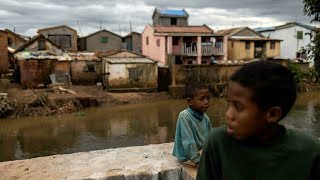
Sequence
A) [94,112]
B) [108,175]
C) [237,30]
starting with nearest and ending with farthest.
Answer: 1. [108,175]
2. [94,112]
3. [237,30]

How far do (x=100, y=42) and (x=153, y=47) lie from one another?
31.2ft

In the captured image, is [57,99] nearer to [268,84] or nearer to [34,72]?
[34,72]

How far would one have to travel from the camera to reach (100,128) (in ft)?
49.3

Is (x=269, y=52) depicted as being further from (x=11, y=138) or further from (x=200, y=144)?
(x=200, y=144)

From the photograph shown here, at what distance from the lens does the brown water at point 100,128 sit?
12359 mm

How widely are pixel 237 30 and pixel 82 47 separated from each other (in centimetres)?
1545

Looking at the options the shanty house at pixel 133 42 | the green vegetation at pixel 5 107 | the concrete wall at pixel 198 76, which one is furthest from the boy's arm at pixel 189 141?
the shanty house at pixel 133 42

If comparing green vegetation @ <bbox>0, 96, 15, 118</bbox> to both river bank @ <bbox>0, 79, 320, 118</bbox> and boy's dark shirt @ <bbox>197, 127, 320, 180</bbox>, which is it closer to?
river bank @ <bbox>0, 79, 320, 118</bbox>

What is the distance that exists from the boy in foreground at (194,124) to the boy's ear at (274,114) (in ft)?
5.37

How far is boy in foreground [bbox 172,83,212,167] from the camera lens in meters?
2.77

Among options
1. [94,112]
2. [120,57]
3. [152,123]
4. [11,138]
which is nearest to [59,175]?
[11,138]

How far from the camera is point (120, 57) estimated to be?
2475cm

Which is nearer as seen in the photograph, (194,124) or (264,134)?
(264,134)

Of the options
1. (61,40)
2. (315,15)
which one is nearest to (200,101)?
(315,15)
